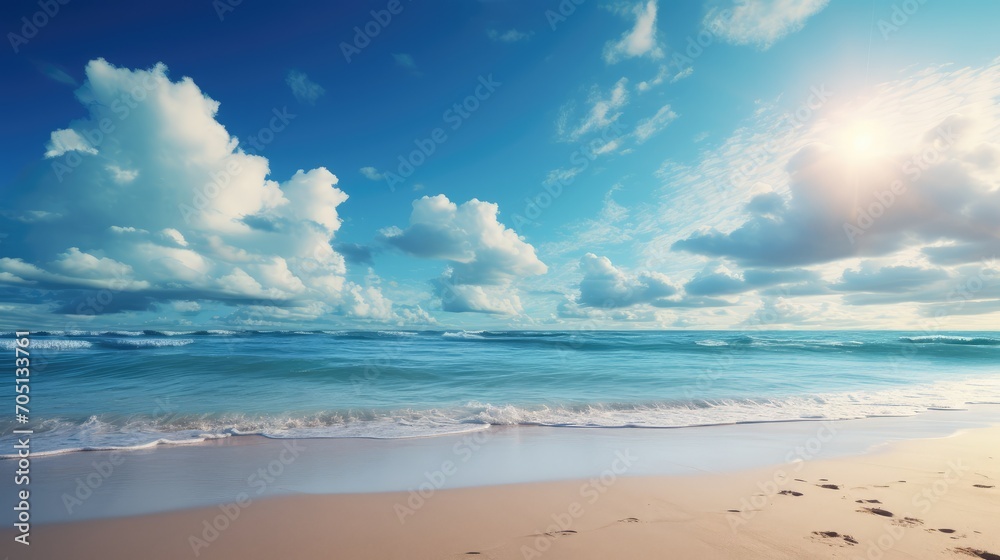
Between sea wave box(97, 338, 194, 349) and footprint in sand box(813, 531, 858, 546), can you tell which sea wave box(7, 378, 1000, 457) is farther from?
sea wave box(97, 338, 194, 349)

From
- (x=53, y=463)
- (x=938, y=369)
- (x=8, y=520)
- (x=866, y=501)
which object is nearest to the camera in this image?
(x=8, y=520)

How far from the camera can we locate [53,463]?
6570mm

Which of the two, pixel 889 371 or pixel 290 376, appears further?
pixel 889 371

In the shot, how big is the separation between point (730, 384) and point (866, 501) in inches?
413

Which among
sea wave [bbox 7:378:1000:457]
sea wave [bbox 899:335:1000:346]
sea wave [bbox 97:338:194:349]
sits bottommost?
sea wave [bbox 899:335:1000:346]

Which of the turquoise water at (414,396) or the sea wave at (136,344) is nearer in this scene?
the turquoise water at (414,396)

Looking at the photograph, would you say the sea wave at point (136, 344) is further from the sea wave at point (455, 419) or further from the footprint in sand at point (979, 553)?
the footprint in sand at point (979, 553)

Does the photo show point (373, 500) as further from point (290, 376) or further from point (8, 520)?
point (290, 376)

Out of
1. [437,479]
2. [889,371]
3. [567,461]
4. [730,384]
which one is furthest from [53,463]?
[889,371]

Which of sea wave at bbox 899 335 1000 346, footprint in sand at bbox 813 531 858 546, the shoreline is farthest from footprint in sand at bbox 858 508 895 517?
sea wave at bbox 899 335 1000 346

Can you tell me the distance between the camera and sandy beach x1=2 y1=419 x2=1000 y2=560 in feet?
13.1

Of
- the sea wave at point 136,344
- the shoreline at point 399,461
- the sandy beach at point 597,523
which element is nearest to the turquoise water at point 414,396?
the shoreline at point 399,461

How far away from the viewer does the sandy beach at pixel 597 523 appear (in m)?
3.99

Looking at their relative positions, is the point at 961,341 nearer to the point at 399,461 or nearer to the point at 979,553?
the point at 979,553
